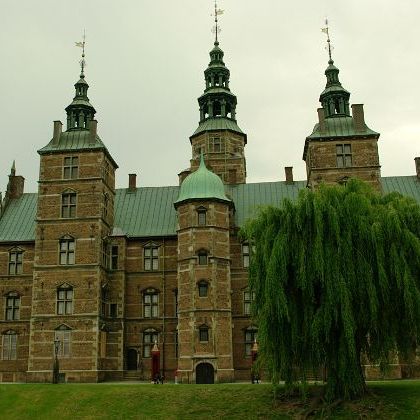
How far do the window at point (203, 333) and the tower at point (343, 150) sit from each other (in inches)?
519

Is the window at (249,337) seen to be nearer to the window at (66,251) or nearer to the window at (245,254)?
the window at (245,254)

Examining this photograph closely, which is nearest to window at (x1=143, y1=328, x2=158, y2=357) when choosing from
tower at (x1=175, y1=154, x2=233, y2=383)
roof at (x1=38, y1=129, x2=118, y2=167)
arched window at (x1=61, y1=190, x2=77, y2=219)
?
tower at (x1=175, y1=154, x2=233, y2=383)

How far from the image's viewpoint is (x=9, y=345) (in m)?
41.6

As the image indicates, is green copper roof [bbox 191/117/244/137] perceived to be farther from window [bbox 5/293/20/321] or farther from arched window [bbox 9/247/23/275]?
window [bbox 5/293/20/321]

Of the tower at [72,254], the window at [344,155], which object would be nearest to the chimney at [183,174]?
the tower at [72,254]

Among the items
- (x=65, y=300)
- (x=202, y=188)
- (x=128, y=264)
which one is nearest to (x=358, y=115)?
(x=202, y=188)

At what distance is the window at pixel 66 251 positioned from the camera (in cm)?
4031

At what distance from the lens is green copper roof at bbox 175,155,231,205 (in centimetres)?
4006

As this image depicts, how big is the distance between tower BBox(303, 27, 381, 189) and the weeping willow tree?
16.6 m

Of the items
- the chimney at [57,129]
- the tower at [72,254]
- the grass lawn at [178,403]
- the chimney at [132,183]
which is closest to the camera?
the grass lawn at [178,403]

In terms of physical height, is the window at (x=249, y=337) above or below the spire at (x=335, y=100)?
below

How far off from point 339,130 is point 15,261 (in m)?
26.2

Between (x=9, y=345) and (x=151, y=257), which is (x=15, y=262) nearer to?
(x=9, y=345)

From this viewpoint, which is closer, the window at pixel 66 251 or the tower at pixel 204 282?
the tower at pixel 204 282
